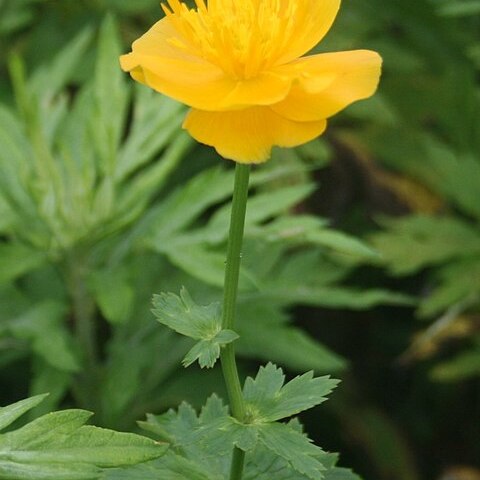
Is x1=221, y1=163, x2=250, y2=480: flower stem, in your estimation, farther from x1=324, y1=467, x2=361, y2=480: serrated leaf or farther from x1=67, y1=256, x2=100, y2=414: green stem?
x1=67, y1=256, x2=100, y2=414: green stem

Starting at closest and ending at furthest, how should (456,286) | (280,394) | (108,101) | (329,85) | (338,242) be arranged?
(329,85), (280,394), (338,242), (108,101), (456,286)

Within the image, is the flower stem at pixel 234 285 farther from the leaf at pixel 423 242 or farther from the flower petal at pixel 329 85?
the leaf at pixel 423 242

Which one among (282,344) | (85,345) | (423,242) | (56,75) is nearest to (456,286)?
(423,242)

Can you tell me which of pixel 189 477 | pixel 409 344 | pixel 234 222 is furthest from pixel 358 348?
pixel 234 222

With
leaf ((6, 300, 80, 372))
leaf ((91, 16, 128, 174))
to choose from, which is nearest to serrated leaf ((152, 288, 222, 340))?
leaf ((6, 300, 80, 372))

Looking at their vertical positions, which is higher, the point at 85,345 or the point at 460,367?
the point at 460,367

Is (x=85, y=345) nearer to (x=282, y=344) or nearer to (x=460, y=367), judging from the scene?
(x=282, y=344)
